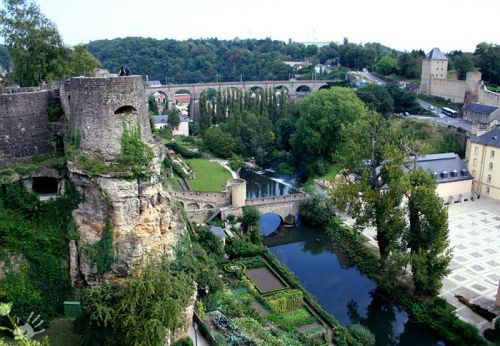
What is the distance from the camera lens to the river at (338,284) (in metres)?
24.3

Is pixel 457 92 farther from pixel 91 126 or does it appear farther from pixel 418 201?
pixel 91 126

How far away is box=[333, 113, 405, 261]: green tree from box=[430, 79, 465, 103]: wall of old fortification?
3579cm

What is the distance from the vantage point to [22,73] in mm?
28875

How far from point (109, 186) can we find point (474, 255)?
24106 mm

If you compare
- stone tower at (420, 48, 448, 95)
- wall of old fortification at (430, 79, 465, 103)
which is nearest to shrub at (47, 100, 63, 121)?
wall of old fortification at (430, 79, 465, 103)

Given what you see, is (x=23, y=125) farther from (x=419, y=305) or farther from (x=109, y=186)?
(x=419, y=305)

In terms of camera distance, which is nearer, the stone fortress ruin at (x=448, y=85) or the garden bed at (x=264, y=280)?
the garden bed at (x=264, y=280)

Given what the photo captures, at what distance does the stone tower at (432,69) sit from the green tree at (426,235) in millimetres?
44563

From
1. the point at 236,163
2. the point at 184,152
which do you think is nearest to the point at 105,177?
the point at 236,163

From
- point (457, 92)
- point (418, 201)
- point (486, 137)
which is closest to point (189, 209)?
point (418, 201)

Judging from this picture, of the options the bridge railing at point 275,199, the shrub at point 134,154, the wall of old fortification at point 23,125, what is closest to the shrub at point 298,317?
Result: the shrub at point 134,154

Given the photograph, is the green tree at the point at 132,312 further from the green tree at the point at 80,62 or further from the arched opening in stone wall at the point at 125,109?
the green tree at the point at 80,62

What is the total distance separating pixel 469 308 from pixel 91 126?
2105cm

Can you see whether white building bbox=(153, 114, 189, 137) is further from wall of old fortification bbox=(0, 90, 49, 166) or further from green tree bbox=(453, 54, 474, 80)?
wall of old fortification bbox=(0, 90, 49, 166)
